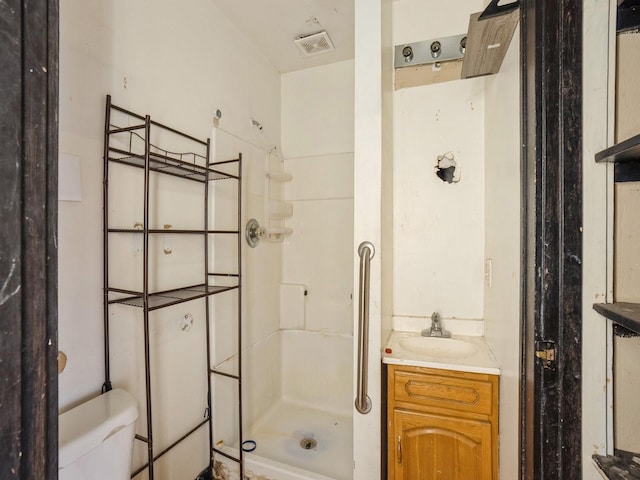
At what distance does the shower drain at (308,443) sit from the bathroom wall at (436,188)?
1062 millimetres

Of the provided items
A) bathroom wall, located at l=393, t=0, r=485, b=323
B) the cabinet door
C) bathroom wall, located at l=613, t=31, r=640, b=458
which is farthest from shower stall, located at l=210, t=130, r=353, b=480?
bathroom wall, located at l=613, t=31, r=640, b=458

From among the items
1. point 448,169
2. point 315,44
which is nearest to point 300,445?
point 448,169

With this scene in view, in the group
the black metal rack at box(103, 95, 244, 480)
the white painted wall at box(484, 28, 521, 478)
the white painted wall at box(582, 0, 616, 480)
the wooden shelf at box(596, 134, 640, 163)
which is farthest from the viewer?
the black metal rack at box(103, 95, 244, 480)

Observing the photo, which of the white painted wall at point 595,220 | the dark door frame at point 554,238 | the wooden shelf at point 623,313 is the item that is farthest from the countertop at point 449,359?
the wooden shelf at point 623,313

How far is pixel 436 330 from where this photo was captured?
1.66 meters

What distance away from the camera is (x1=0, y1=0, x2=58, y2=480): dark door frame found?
437 millimetres

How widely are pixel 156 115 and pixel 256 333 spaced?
4.88ft

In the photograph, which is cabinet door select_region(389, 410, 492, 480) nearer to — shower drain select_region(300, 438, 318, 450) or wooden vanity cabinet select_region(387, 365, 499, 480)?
wooden vanity cabinet select_region(387, 365, 499, 480)

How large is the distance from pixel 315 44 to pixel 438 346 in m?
2.13

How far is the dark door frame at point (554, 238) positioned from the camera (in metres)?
0.69

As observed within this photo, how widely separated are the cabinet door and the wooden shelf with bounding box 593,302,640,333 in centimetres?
88

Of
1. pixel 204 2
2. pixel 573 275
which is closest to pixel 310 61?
pixel 204 2

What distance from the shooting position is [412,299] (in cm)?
179

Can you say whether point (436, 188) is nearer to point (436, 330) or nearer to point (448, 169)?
point (448, 169)
